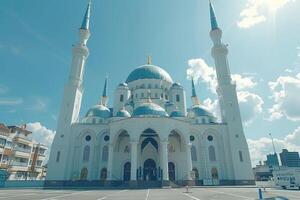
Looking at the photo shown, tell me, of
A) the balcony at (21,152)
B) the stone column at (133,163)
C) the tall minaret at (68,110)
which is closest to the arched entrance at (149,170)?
the stone column at (133,163)

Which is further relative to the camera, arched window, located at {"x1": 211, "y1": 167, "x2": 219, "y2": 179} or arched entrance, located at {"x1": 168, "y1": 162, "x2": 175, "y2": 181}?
arched window, located at {"x1": 211, "y1": 167, "x2": 219, "y2": 179}

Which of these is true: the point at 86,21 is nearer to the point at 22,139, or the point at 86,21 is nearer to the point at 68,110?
the point at 68,110

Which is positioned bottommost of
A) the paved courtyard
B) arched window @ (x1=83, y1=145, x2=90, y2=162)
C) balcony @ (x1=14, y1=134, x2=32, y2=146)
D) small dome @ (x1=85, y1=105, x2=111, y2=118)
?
the paved courtyard

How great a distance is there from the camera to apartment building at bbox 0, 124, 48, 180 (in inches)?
1348

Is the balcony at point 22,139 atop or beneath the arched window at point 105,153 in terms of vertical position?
atop

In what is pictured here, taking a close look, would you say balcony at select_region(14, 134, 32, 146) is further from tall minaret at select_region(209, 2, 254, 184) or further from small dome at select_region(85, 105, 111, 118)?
tall minaret at select_region(209, 2, 254, 184)

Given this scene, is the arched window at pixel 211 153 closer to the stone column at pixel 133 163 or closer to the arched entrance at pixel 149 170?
the arched entrance at pixel 149 170

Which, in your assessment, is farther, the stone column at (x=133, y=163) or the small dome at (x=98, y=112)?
the small dome at (x=98, y=112)

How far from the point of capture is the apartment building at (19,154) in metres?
34.2

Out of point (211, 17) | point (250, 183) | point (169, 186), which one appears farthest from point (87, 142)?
point (211, 17)

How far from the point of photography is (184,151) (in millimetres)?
30594

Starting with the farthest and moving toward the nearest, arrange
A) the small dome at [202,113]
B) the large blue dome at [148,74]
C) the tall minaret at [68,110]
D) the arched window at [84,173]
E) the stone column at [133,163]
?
the large blue dome at [148,74], the small dome at [202,113], the arched window at [84,173], the tall minaret at [68,110], the stone column at [133,163]

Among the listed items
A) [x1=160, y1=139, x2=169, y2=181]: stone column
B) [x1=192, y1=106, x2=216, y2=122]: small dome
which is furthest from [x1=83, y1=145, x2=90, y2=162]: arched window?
[x1=192, y1=106, x2=216, y2=122]: small dome

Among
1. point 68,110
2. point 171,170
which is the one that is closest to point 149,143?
point 171,170
